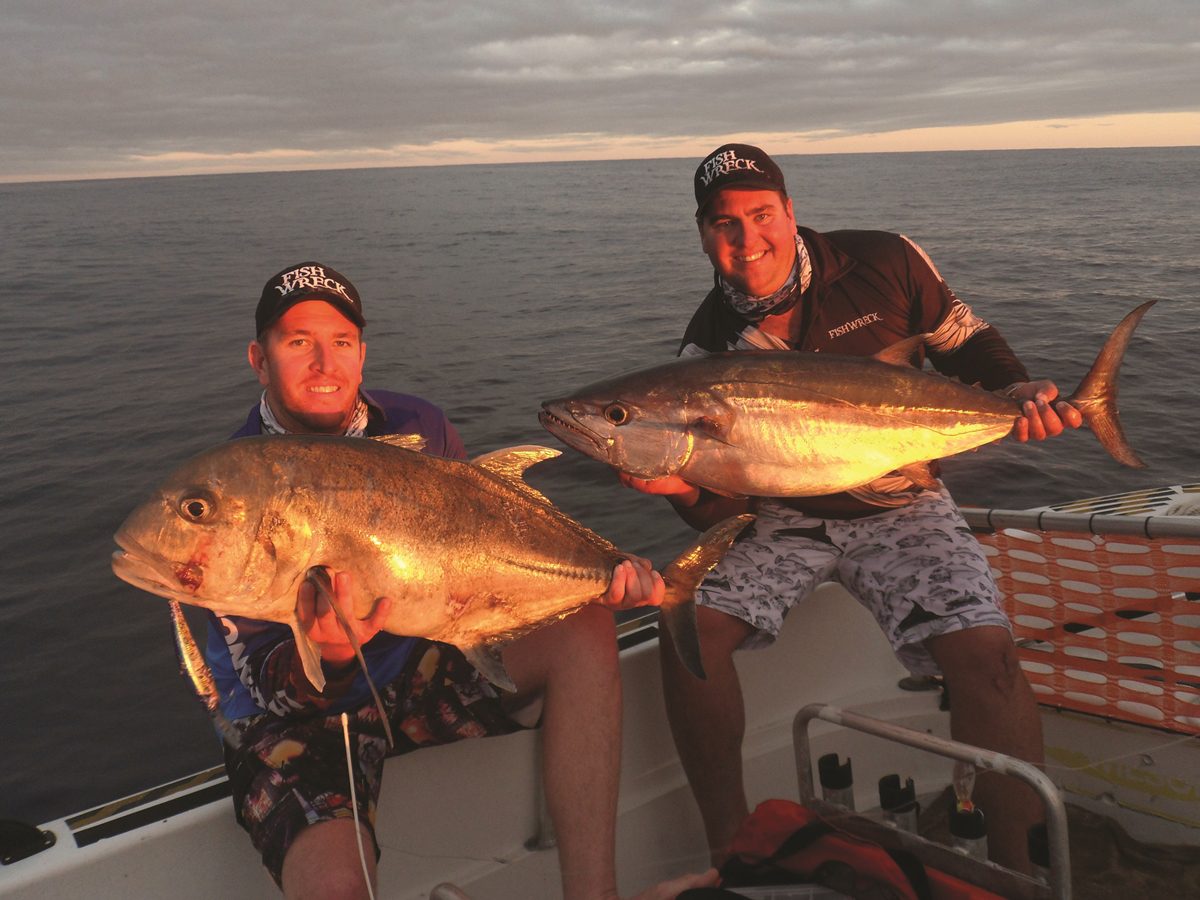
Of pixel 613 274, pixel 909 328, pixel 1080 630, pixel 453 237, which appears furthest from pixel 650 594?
pixel 453 237

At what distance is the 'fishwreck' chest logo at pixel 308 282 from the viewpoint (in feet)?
9.15

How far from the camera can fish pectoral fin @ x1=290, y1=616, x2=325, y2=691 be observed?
214cm

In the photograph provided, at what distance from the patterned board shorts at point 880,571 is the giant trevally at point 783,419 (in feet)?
0.89

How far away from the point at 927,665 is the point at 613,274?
23.1m

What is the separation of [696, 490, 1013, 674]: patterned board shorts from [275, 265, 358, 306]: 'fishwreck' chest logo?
Answer: 160 cm

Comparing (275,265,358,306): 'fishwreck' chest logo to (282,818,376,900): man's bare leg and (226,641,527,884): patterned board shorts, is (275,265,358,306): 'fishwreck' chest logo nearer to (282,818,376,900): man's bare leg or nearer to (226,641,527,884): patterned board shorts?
(226,641,527,884): patterned board shorts

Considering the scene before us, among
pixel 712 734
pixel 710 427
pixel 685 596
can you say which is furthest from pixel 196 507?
pixel 712 734

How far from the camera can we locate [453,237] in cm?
3828

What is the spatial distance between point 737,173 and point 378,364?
1257 centimetres

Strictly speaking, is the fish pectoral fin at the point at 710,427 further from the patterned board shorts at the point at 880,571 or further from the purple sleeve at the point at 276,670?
the purple sleeve at the point at 276,670

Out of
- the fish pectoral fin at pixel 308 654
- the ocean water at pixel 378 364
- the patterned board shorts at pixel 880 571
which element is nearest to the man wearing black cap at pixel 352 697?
the fish pectoral fin at pixel 308 654

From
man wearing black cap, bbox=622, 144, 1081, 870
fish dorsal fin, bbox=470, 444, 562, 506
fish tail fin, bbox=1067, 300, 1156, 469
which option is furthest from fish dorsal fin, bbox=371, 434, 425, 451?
Result: fish tail fin, bbox=1067, 300, 1156, 469

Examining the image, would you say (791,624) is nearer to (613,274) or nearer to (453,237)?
(613,274)

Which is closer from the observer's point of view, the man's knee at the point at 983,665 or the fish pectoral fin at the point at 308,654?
the fish pectoral fin at the point at 308,654
